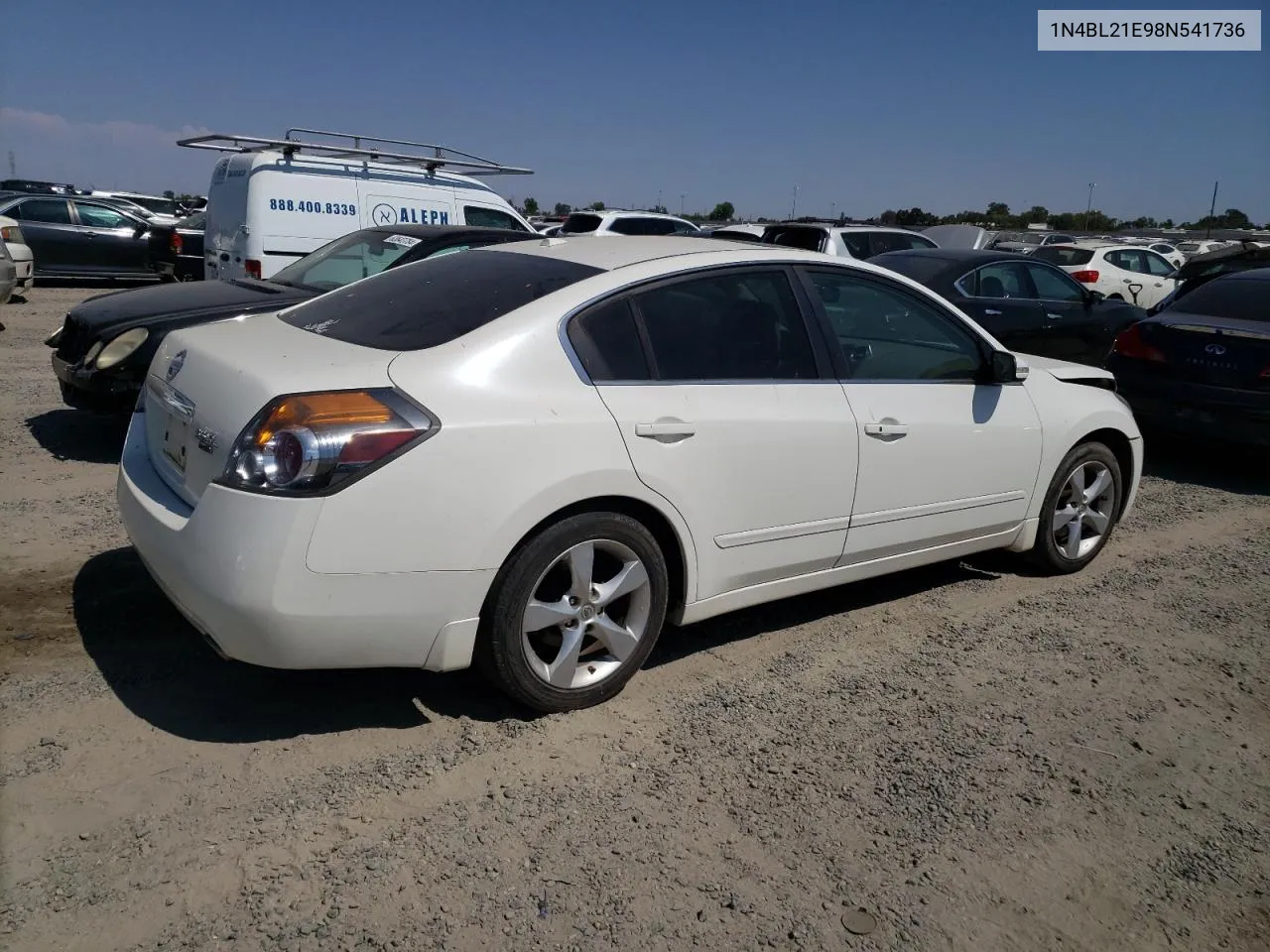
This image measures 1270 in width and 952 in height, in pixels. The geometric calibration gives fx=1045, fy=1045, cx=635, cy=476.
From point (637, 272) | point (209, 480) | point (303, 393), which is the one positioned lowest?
point (209, 480)

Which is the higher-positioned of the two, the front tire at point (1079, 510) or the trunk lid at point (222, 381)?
the trunk lid at point (222, 381)

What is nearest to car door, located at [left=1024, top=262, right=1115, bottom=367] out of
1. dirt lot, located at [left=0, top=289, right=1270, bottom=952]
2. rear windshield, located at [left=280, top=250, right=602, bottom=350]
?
dirt lot, located at [left=0, top=289, right=1270, bottom=952]

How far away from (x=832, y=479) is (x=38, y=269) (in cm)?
1767

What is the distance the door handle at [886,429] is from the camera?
4.08 metres

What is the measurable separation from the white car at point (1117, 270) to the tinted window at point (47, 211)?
1650 cm

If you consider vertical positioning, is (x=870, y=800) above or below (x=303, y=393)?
below

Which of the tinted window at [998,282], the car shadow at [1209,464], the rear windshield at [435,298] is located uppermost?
the rear windshield at [435,298]

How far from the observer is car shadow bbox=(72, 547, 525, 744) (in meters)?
3.32

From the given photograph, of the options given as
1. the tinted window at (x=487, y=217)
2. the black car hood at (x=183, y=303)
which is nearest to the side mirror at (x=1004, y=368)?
the black car hood at (x=183, y=303)

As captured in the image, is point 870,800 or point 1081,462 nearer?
point 870,800

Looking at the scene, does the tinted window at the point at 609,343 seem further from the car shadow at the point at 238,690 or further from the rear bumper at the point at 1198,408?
the rear bumper at the point at 1198,408

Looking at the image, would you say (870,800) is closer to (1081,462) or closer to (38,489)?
(1081,462)

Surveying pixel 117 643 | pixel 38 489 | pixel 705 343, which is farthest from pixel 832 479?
pixel 38 489

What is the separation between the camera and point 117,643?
12.3 feet
